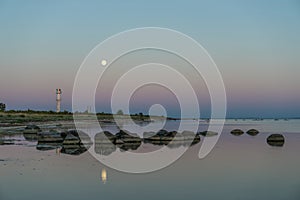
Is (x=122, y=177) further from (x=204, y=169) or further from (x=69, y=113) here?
(x=69, y=113)

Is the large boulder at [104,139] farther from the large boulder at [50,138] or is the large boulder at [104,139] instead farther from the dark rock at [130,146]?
the large boulder at [50,138]

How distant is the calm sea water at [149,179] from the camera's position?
42.8 feet

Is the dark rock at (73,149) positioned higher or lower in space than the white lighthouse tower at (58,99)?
lower

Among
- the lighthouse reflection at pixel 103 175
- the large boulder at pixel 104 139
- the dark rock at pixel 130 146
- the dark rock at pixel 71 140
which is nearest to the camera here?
the lighthouse reflection at pixel 103 175

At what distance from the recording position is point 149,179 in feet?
52.7

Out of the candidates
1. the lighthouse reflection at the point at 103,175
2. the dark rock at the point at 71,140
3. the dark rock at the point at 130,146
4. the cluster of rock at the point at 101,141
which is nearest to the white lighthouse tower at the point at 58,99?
the cluster of rock at the point at 101,141

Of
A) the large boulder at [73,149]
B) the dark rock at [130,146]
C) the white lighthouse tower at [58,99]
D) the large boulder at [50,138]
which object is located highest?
the white lighthouse tower at [58,99]

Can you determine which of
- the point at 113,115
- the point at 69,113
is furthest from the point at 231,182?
the point at 113,115

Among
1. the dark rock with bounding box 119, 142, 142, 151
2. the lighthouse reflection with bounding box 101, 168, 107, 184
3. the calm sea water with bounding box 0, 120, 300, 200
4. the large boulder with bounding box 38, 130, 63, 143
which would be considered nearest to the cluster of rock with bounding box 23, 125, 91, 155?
the large boulder with bounding box 38, 130, 63, 143

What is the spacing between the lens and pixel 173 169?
18.7 metres

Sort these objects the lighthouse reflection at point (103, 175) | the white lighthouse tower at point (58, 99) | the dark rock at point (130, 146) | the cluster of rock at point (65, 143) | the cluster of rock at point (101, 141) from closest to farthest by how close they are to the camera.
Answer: the lighthouse reflection at point (103, 175) → the cluster of rock at point (65, 143) → the cluster of rock at point (101, 141) → the dark rock at point (130, 146) → the white lighthouse tower at point (58, 99)

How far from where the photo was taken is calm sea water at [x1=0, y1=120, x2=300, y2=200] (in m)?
13.0

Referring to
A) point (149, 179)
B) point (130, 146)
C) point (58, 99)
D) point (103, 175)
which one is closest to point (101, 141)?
point (130, 146)

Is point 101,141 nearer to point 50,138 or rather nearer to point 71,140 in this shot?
point 71,140
